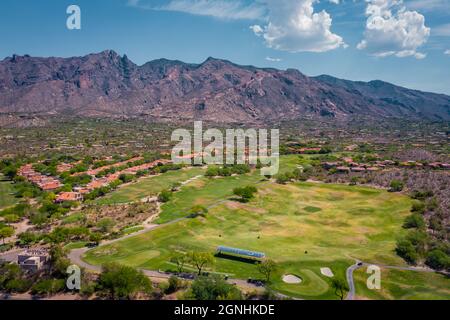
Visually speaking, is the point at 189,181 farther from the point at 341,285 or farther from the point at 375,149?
the point at 375,149

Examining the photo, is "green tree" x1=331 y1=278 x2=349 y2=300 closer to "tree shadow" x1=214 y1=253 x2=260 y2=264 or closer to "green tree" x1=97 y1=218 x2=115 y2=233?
"tree shadow" x1=214 y1=253 x2=260 y2=264

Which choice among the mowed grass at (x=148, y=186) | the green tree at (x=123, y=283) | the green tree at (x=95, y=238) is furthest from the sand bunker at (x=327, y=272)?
the mowed grass at (x=148, y=186)

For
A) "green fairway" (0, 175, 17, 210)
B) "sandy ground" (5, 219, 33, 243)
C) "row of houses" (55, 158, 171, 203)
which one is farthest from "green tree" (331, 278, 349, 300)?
"green fairway" (0, 175, 17, 210)

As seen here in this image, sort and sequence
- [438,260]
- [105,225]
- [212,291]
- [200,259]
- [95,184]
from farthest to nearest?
[95,184] < [105,225] < [438,260] < [200,259] < [212,291]

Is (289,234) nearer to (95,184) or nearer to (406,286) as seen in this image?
(406,286)

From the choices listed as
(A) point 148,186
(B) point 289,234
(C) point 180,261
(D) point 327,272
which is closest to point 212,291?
(C) point 180,261

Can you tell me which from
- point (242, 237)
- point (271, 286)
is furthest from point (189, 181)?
point (271, 286)

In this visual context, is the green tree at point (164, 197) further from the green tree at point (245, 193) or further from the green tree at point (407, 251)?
the green tree at point (407, 251)
